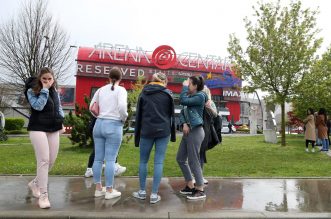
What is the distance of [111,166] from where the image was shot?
219 inches

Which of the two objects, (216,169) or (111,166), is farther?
(216,169)

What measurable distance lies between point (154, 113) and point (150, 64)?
48476 millimetres

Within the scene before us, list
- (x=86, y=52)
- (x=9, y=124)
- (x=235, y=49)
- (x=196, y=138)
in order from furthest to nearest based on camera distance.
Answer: (x=86, y=52) → (x=9, y=124) → (x=235, y=49) → (x=196, y=138)

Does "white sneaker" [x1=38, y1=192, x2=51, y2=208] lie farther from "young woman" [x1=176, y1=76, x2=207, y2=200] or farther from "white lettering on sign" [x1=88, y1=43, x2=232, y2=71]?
"white lettering on sign" [x1=88, y1=43, x2=232, y2=71]

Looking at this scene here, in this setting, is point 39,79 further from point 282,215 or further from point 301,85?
point 301,85

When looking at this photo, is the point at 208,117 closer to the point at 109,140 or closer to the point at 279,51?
the point at 109,140

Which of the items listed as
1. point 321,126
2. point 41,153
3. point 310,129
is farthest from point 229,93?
point 41,153

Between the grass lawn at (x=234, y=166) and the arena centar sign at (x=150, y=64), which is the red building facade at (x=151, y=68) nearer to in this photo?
the arena centar sign at (x=150, y=64)

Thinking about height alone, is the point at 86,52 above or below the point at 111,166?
above

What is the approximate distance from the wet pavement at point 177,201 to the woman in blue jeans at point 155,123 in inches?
18.1

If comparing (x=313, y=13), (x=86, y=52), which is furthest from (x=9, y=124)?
(x=313, y=13)

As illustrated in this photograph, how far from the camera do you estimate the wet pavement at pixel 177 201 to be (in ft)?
15.4

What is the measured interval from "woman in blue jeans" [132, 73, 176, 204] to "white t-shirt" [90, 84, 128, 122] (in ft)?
0.80

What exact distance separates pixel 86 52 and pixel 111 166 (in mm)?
47588
